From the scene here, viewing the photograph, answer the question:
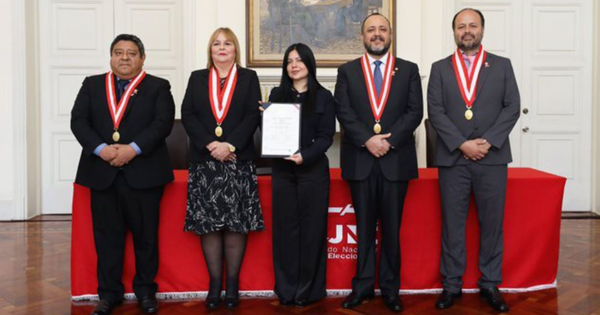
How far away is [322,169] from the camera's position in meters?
2.92

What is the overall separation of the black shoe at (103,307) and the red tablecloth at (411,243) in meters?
0.21

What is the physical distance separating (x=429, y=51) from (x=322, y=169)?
11.1 feet

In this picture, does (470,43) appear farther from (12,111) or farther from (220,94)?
(12,111)

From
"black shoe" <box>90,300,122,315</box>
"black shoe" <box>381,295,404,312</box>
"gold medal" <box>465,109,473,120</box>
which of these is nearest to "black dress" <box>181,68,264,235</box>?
"black shoe" <box>90,300,122,315</box>

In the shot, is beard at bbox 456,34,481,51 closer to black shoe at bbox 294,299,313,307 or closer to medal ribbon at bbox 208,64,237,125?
medal ribbon at bbox 208,64,237,125

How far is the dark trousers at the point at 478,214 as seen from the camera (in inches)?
115

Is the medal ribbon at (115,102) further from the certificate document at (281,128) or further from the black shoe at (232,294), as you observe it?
the black shoe at (232,294)

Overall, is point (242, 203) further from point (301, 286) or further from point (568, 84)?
point (568, 84)

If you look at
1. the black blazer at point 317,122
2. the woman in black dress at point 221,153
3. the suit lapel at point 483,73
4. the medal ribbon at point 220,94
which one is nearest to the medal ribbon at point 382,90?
the black blazer at point 317,122

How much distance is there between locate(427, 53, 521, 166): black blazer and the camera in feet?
9.52

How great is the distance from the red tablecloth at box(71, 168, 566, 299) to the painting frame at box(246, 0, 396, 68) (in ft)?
9.05

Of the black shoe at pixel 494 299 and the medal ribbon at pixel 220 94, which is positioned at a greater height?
the medal ribbon at pixel 220 94

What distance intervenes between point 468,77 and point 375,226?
1007mm

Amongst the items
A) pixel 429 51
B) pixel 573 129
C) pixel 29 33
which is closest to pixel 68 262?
pixel 29 33
